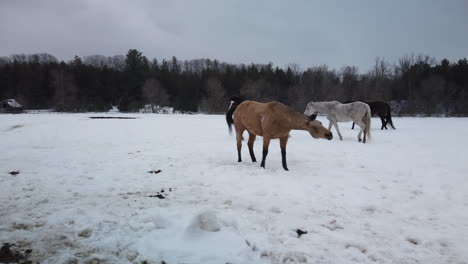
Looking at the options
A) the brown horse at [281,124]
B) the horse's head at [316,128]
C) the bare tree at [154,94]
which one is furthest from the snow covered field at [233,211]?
the bare tree at [154,94]

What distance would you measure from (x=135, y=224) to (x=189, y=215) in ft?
2.16

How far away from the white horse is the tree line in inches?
1251

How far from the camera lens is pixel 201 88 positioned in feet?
169

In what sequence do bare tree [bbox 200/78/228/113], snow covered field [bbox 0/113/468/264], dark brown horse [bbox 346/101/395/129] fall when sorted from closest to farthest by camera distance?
1. snow covered field [bbox 0/113/468/264]
2. dark brown horse [bbox 346/101/395/129]
3. bare tree [bbox 200/78/228/113]

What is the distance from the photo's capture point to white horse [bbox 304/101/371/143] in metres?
10.6

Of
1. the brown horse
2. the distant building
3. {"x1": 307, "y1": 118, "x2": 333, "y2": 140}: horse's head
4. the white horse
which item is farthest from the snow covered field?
the distant building

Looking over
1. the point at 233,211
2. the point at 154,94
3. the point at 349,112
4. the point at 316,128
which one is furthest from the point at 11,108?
the point at 233,211

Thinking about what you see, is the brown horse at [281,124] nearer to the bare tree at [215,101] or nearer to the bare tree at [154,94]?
the bare tree at [215,101]

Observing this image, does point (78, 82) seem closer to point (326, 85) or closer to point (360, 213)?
point (326, 85)

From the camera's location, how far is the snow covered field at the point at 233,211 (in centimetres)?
246

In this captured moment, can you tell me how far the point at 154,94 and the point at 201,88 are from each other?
1027 cm

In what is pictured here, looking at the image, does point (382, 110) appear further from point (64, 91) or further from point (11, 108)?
point (11, 108)

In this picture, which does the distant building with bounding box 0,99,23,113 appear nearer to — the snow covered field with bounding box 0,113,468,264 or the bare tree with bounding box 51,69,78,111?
the bare tree with bounding box 51,69,78,111

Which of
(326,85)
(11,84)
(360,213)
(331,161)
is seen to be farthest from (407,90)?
(11,84)
